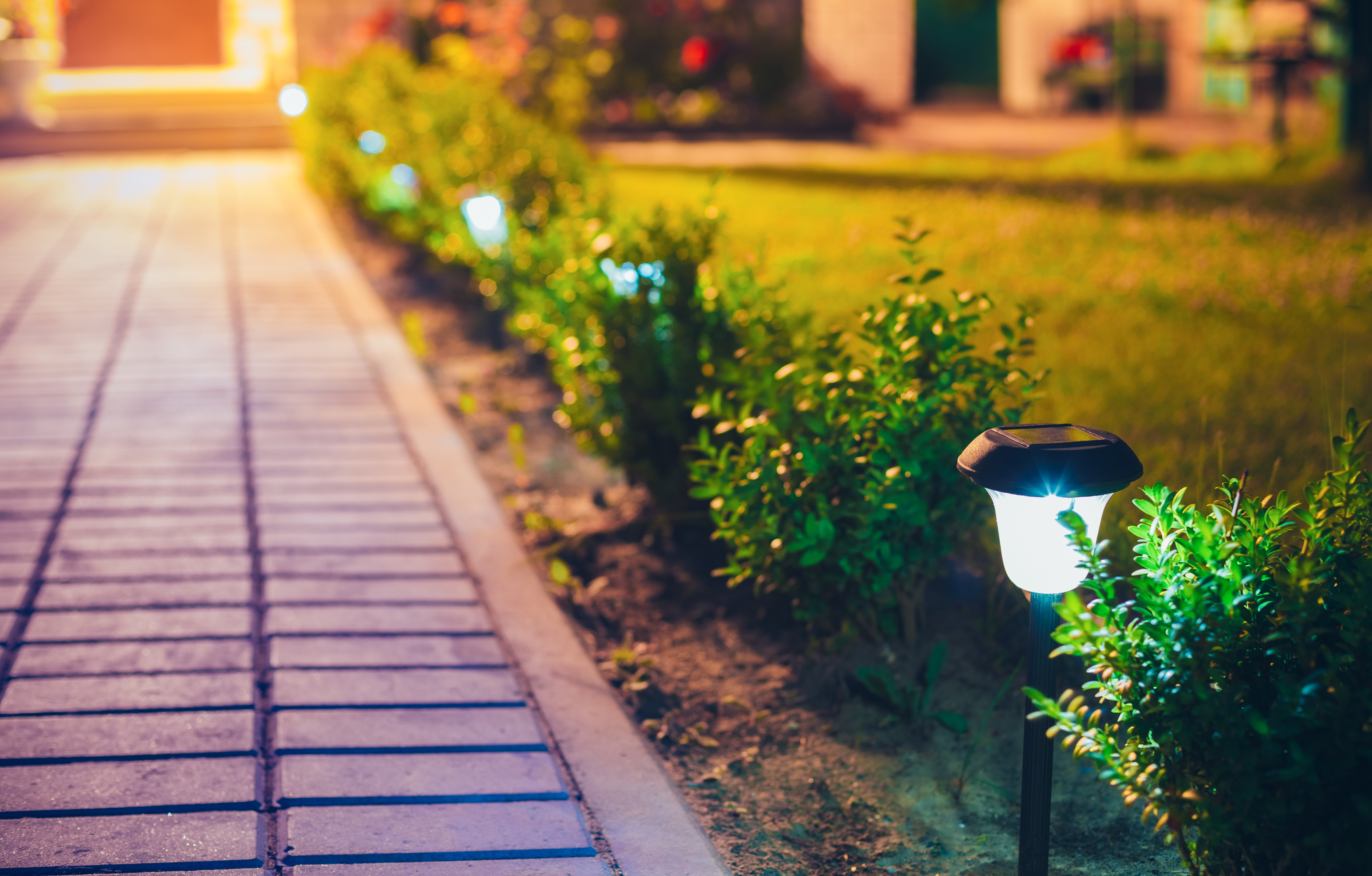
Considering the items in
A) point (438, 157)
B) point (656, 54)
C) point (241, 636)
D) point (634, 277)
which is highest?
point (656, 54)

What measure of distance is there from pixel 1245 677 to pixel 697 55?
1625cm

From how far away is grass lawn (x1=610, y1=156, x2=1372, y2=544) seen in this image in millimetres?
4445

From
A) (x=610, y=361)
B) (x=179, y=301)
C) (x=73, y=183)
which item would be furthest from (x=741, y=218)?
(x=73, y=183)

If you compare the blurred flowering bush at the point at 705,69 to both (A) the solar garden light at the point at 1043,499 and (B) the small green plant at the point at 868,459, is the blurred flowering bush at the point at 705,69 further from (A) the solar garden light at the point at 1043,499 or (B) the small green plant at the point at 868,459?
(A) the solar garden light at the point at 1043,499

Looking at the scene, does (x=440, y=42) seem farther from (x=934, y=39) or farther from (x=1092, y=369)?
(x=1092, y=369)

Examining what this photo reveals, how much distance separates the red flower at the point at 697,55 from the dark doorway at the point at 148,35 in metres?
8.88

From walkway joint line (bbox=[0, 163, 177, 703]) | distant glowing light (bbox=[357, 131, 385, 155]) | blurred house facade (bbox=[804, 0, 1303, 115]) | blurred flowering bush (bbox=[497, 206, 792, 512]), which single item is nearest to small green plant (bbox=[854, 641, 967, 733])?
blurred flowering bush (bbox=[497, 206, 792, 512])

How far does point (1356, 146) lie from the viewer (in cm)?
1091

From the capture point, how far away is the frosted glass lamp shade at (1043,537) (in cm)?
214

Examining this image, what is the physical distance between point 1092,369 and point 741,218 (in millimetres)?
4728

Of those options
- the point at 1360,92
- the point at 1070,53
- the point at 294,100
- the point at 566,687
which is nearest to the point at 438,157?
the point at 566,687

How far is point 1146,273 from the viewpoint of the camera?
707 cm

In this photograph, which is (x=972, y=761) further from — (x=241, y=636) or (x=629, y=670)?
(x=241, y=636)

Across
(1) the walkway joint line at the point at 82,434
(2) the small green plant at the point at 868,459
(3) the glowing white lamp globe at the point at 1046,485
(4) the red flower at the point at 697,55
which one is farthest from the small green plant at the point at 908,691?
(4) the red flower at the point at 697,55
